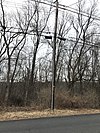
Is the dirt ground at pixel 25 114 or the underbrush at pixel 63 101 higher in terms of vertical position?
the underbrush at pixel 63 101

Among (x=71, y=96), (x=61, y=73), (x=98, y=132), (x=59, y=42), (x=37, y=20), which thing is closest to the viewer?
(x=98, y=132)

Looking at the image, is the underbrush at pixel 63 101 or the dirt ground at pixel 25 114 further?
the underbrush at pixel 63 101

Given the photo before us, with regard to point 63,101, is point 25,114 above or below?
below

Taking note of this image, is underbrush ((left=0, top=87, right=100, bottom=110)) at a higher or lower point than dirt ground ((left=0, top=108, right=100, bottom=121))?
higher

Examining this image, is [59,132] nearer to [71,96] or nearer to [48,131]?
[48,131]

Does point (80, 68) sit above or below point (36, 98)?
above

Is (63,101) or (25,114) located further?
(63,101)

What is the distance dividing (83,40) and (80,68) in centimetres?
522

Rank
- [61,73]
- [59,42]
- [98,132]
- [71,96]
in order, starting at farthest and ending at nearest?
1. [61,73]
2. [59,42]
3. [71,96]
4. [98,132]

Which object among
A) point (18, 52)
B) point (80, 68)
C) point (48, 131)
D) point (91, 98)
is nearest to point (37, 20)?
point (18, 52)

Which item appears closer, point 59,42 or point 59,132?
point 59,132

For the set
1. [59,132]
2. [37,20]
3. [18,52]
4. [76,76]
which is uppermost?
[37,20]

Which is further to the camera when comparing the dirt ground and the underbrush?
the underbrush

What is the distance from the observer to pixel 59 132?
13.1 m
